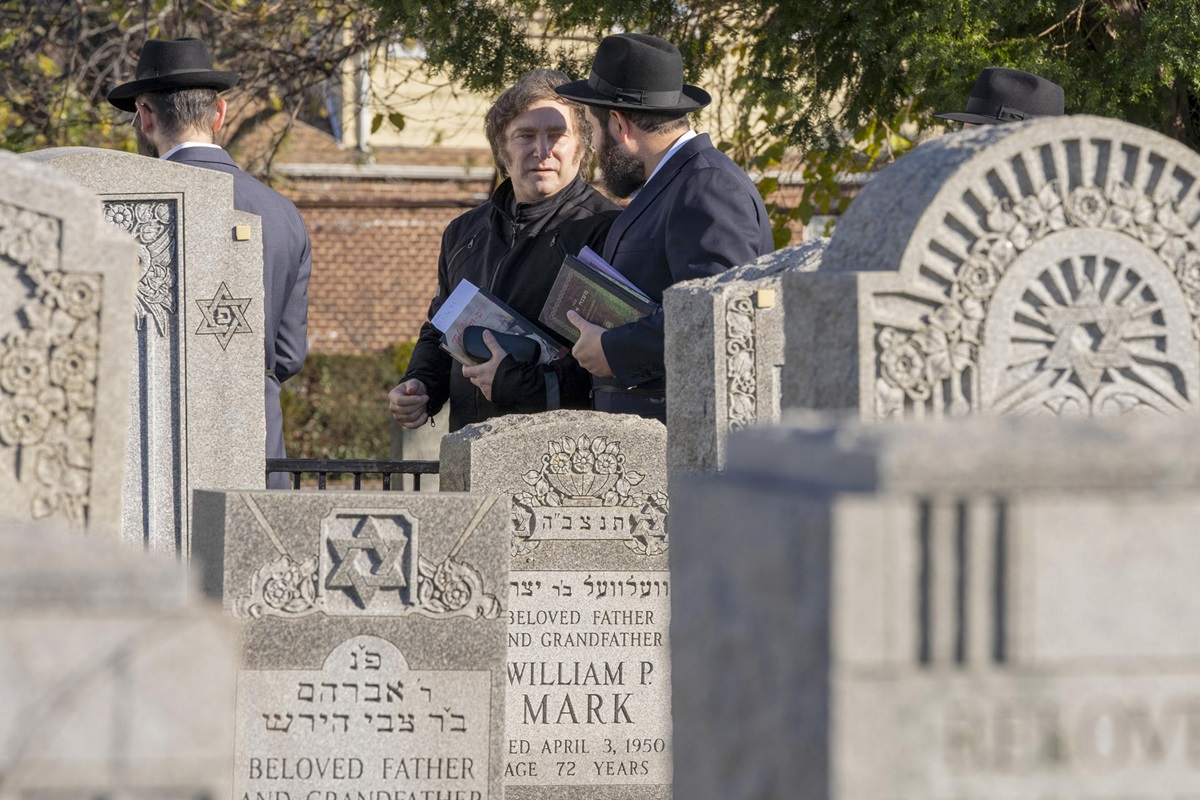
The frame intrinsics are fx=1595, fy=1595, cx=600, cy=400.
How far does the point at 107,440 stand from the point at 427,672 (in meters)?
1.73

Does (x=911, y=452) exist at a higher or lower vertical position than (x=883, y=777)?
higher

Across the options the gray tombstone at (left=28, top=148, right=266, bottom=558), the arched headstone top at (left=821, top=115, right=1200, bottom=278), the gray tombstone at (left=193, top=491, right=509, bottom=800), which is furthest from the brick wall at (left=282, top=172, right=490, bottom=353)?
the arched headstone top at (left=821, top=115, right=1200, bottom=278)

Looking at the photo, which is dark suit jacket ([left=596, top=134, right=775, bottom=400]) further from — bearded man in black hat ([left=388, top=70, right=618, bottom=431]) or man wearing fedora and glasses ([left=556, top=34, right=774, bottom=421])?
bearded man in black hat ([left=388, top=70, right=618, bottom=431])

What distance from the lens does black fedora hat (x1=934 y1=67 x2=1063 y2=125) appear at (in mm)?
5281

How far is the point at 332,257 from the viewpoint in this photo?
A: 18.3 metres

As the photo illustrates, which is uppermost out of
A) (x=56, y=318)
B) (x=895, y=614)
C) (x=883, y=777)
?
(x=56, y=318)

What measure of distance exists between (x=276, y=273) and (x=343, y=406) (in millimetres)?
10181

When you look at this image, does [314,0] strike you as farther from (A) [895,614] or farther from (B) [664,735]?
(A) [895,614]

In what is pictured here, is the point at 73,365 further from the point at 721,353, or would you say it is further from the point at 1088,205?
the point at 721,353

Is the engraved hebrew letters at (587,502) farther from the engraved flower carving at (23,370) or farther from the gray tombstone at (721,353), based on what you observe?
the engraved flower carving at (23,370)

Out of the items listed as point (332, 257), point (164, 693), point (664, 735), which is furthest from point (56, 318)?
point (332, 257)

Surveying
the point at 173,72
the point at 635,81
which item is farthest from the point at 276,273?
the point at 635,81

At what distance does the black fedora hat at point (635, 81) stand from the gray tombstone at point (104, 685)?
341cm

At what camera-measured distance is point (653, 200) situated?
482 centimetres
